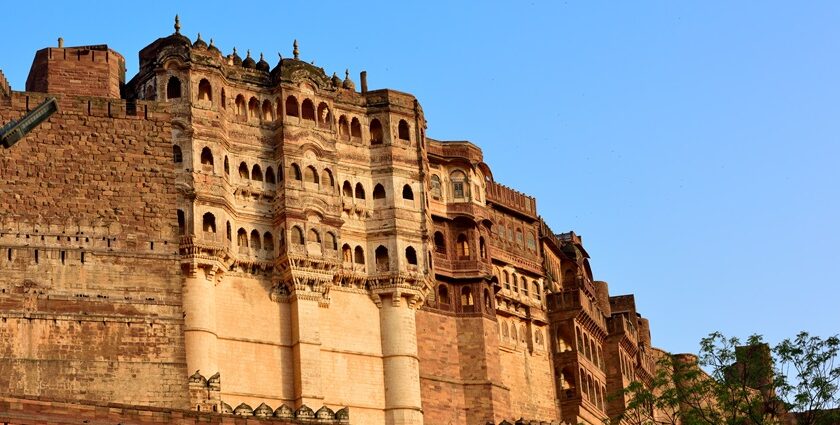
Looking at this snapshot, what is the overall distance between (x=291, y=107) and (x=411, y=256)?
6519 mm

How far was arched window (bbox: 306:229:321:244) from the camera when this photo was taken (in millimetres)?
61906

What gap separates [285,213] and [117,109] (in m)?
11.1

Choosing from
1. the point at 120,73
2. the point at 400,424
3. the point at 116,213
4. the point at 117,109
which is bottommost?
the point at 400,424

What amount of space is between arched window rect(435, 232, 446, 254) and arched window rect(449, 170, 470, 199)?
6.00ft

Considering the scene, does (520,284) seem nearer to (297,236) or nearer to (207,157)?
(297,236)

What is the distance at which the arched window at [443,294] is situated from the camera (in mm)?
66750

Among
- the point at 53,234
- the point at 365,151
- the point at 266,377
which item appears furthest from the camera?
the point at 365,151

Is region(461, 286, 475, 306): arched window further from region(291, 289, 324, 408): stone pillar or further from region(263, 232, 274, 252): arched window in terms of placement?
region(263, 232, 274, 252): arched window

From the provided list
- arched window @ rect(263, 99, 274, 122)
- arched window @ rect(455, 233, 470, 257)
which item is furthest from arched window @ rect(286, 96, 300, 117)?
arched window @ rect(455, 233, 470, 257)

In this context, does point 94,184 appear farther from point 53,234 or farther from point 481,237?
point 481,237

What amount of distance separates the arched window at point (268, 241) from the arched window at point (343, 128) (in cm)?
531

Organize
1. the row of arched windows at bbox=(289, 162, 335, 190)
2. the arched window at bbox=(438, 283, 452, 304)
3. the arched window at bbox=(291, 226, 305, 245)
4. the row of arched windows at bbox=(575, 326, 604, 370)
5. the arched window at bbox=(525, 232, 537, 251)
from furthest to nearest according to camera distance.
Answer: the arched window at bbox=(525, 232, 537, 251) → the row of arched windows at bbox=(575, 326, 604, 370) → the arched window at bbox=(438, 283, 452, 304) → the row of arched windows at bbox=(289, 162, 335, 190) → the arched window at bbox=(291, 226, 305, 245)

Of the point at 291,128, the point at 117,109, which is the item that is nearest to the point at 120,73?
the point at 291,128

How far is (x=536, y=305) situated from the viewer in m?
72.9
